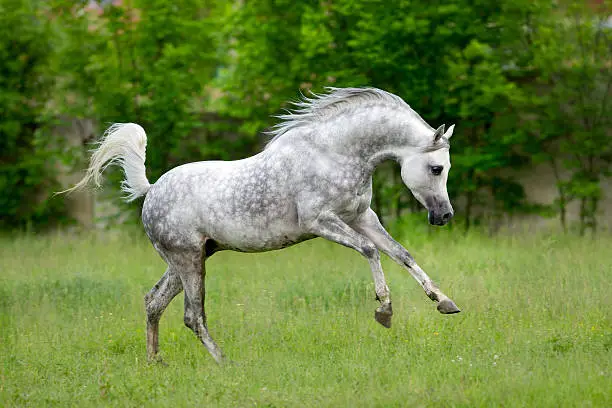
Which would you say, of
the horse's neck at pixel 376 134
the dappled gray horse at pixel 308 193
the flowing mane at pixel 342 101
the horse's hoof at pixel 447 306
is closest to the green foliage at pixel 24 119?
the dappled gray horse at pixel 308 193

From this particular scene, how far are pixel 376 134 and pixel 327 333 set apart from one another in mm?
2131

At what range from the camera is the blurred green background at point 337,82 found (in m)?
15.2

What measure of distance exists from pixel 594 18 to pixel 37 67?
11.1m

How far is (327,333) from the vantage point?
28.9ft

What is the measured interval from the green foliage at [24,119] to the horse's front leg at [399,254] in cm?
1193

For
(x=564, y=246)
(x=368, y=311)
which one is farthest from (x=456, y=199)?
(x=368, y=311)

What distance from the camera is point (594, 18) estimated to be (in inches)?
599

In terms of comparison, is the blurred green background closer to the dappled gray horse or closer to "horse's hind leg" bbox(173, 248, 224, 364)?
the dappled gray horse

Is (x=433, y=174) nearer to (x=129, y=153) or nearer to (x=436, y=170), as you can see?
(x=436, y=170)

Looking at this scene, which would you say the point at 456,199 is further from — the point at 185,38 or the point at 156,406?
the point at 156,406

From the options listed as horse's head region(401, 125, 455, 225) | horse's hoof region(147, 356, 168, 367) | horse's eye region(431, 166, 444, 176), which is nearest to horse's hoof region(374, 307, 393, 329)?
horse's head region(401, 125, 455, 225)

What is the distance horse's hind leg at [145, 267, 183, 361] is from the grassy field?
0.26 meters

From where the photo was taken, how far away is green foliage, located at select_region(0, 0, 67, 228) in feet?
60.8

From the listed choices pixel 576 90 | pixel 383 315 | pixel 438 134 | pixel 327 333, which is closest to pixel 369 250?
pixel 383 315
